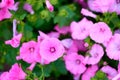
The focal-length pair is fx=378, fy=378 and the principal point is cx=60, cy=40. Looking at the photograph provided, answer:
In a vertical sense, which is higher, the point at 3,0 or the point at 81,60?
the point at 3,0

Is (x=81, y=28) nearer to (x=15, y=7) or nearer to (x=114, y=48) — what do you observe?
(x=114, y=48)

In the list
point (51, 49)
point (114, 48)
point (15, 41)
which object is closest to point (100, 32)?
point (114, 48)

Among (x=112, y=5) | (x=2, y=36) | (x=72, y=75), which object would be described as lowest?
(x=72, y=75)

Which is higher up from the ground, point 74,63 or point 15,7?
point 15,7

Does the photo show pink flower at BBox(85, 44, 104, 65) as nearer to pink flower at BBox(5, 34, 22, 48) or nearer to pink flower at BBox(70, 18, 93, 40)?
pink flower at BBox(70, 18, 93, 40)

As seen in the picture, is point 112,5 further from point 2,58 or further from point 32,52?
point 2,58

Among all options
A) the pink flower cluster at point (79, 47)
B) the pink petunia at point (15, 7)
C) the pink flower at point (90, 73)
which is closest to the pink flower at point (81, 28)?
the pink flower cluster at point (79, 47)

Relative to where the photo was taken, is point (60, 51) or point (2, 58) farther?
point (2, 58)

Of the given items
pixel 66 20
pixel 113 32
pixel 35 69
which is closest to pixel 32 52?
pixel 35 69
